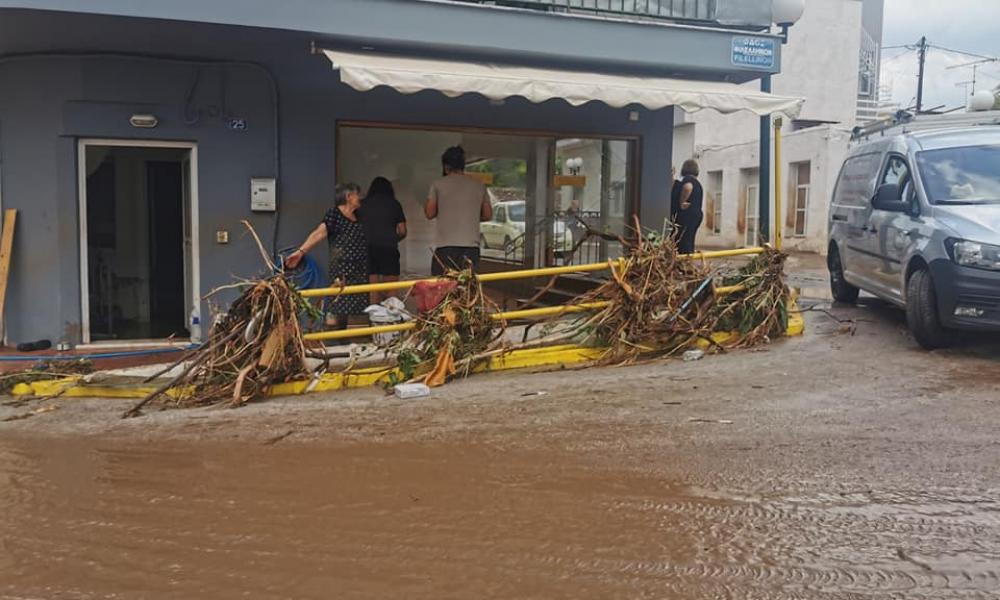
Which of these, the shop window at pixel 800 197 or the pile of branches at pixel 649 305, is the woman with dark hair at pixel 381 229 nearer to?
the pile of branches at pixel 649 305

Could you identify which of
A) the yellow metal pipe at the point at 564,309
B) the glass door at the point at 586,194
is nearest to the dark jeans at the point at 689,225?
the glass door at the point at 586,194

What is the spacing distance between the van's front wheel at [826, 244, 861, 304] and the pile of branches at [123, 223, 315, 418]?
660cm

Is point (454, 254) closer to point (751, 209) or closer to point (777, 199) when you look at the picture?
point (777, 199)

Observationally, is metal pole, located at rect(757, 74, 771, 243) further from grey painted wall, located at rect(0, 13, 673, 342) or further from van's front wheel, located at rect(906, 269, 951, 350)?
grey painted wall, located at rect(0, 13, 673, 342)

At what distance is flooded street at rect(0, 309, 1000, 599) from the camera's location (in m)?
3.30

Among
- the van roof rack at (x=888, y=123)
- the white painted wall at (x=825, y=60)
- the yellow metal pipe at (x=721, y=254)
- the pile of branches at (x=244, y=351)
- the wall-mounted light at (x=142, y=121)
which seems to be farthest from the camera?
Result: the white painted wall at (x=825, y=60)

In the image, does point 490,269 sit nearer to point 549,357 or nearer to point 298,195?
point 298,195

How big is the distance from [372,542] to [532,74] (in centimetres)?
589

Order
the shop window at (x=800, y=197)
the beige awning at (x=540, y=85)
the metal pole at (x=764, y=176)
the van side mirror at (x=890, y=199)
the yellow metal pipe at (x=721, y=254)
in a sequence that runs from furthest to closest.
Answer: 1. the shop window at (x=800, y=197)
2. the metal pole at (x=764, y=176)
3. the van side mirror at (x=890, y=199)
4. the yellow metal pipe at (x=721, y=254)
5. the beige awning at (x=540, y=85)

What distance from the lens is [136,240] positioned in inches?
402

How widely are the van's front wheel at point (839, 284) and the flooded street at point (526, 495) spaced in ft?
12.5

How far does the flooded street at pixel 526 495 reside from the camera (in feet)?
10.8

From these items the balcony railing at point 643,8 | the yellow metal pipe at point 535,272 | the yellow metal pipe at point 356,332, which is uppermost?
the balcony railing at point 643,8

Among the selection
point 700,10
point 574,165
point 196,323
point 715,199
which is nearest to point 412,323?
point 196,323
